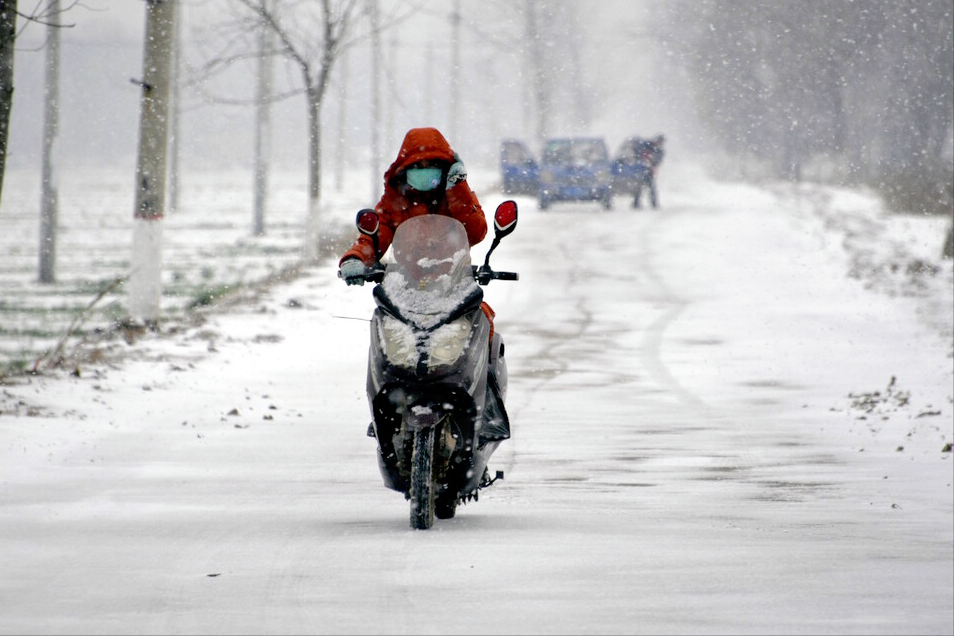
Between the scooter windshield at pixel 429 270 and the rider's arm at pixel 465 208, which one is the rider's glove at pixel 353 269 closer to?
the scooter windshield at pixel 429 270

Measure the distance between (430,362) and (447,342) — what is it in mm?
128

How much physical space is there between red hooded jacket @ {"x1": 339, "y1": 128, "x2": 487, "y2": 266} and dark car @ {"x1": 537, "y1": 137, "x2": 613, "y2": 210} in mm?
27269

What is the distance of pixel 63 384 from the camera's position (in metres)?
9.80

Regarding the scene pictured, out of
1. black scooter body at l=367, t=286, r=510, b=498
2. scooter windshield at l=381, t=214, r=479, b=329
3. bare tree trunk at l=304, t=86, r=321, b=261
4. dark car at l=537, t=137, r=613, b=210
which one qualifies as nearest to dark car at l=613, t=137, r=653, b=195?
dark car at l=537, t=137, r=613, b=210

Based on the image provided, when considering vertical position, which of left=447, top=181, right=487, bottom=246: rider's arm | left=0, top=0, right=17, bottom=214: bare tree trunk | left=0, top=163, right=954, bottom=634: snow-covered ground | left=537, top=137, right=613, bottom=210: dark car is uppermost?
left=537, top=137, right=613, bottom=210: dark car

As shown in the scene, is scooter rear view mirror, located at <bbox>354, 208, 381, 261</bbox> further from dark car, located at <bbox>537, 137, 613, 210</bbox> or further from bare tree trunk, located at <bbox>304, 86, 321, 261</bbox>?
dark car, located at <bbox>537, 137, 613, 210</bbox>

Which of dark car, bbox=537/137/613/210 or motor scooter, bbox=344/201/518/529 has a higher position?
dark car, bbox=537/137/613/210

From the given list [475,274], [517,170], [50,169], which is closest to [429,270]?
[475,274]

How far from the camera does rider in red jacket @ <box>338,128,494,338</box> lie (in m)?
5.98

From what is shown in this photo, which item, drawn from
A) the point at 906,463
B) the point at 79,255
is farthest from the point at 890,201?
the point at 906,463

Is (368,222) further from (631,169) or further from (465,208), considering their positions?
(631,169)

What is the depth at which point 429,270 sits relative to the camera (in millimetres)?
5746

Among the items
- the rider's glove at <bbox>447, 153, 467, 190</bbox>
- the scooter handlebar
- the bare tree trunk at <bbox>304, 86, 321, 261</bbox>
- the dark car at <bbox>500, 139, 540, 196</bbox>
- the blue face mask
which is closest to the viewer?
the scooter handlebar

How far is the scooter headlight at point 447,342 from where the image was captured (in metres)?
5.46
